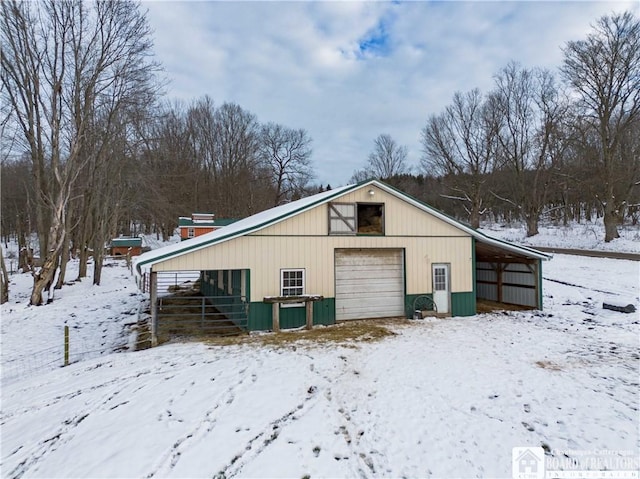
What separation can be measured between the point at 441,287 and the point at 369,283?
265 centimetres

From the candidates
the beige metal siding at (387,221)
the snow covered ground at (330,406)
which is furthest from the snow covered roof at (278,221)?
the snow covered ground at (330,406)

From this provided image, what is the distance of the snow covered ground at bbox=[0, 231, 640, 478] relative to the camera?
4641 mm

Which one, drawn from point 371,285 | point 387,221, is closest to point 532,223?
point 387,221

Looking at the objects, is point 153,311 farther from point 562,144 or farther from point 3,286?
point 562,144

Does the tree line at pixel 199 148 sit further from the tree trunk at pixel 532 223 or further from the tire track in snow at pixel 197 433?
the tire track in snow at pixel 197 433

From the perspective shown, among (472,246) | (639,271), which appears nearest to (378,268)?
(472,246)

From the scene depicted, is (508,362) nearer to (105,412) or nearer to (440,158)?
(105,412)

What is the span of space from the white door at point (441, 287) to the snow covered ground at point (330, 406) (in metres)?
2.07

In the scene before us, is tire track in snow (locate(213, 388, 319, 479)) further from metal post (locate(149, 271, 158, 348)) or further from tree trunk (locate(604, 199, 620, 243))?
tree trunk (locate(604, 199, 620, 243))

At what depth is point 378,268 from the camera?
1230 centimetres

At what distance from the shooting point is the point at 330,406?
595 centimetres

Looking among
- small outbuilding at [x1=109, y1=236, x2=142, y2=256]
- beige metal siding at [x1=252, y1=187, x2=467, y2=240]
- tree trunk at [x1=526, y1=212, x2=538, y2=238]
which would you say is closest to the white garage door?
beige metal siding at [x1=252, y1=187, x2=467, y2=240]

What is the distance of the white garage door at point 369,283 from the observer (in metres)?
11.9

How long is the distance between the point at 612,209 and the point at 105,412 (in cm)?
2851
